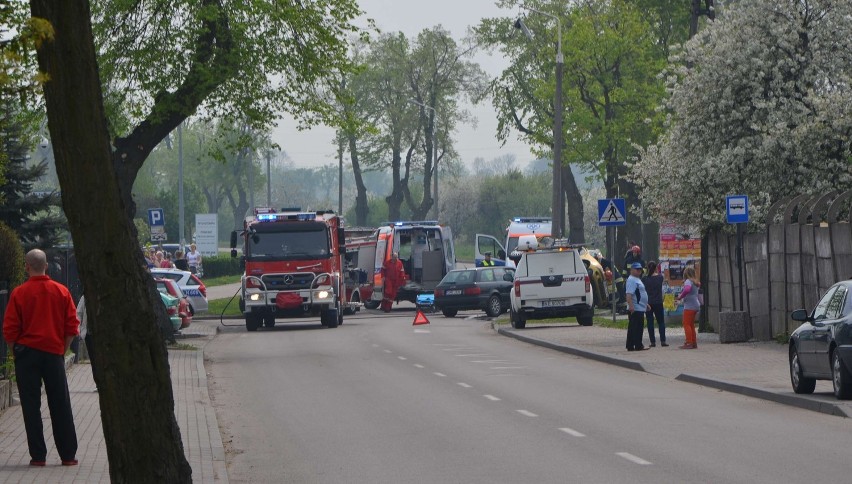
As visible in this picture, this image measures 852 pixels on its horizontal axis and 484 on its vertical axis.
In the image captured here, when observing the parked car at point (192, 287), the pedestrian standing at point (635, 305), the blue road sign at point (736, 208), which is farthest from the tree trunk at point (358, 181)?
the blue road sign at point (736, 208)

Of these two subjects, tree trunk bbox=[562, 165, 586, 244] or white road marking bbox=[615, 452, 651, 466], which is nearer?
white road marking bbox=[615, 452, 651, 466]

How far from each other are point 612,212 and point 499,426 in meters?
16.6

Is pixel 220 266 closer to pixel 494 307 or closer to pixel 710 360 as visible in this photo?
pixel 494 307

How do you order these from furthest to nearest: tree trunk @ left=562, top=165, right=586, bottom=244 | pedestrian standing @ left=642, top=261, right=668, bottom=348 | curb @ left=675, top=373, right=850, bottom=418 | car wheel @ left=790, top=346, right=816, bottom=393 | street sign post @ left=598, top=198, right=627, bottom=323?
tree trunk @ left=562, top=165, right=586, bottom=244, street sign post @ left=598, top=198, right=627, bottom=323, pedestrian standing @ left=642, top=261, right=668, bottom=348, car wheel @ left=790, top=346, right=816, bottom=393, curb @ left=675, top=373, right=850, bottom=418

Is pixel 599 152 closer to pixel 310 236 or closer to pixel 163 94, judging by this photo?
pixel 310 236

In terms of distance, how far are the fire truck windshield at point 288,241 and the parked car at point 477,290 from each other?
25.7ft

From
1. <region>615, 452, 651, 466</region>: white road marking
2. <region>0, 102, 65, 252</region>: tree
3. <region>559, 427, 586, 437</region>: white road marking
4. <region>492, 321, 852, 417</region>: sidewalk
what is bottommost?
<region>492, 321, 852, 417</region>: sidewalk

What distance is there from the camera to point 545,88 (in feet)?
185

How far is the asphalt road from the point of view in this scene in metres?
11.4

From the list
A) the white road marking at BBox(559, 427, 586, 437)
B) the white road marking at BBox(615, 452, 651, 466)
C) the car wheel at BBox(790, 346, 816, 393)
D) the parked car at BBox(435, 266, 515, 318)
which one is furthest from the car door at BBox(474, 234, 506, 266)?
the white road marking at BBox(615, 452, 651, 466)

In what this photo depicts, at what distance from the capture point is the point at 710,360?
75.3ft

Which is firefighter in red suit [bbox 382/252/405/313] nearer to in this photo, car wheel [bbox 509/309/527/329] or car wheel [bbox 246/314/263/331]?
car wheel [bbox 246/314/263/331]

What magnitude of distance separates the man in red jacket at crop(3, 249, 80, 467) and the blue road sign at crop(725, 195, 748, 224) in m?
15.8

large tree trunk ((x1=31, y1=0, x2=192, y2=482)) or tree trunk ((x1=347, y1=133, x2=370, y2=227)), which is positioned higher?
tree trunk ((x1=347, y1=133, x2=370, y2=227))
